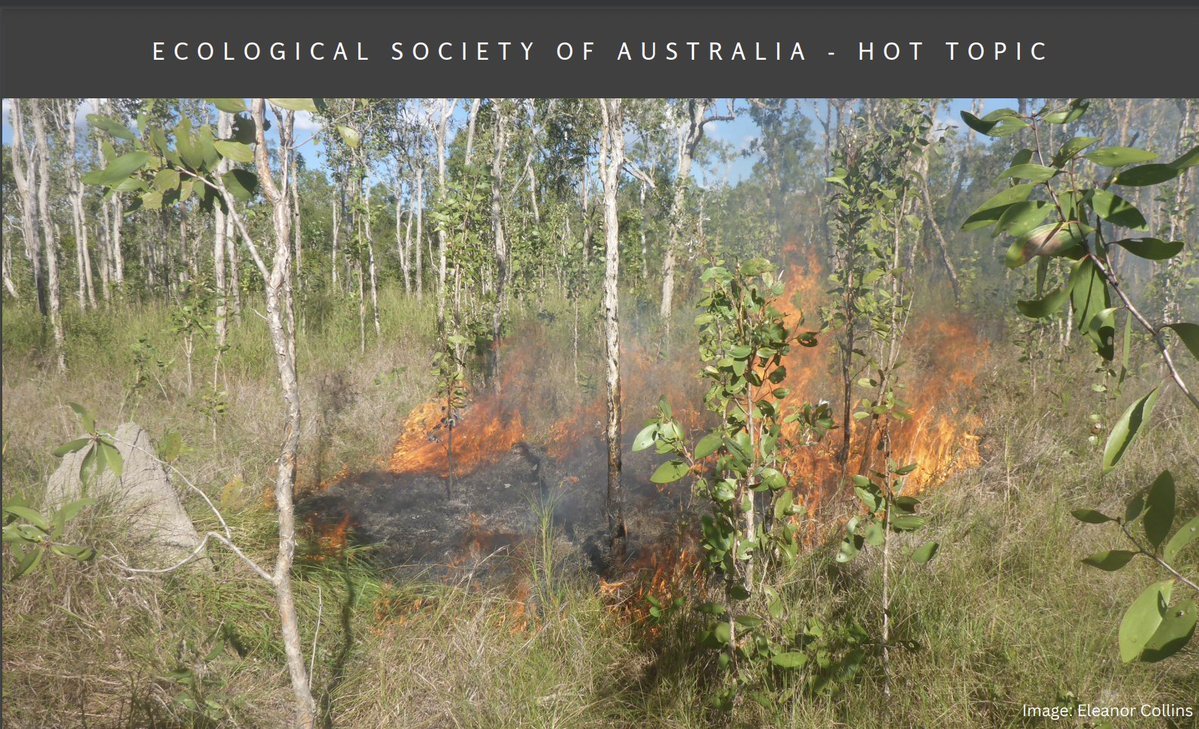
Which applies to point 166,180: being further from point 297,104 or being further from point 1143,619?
point 1143,619

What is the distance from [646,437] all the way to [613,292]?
2.03m

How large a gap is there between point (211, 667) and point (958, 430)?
15.1 ft

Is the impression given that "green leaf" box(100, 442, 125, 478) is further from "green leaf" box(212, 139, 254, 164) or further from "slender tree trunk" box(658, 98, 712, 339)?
"slender tree trunk" box(658, 98, 712, 339)

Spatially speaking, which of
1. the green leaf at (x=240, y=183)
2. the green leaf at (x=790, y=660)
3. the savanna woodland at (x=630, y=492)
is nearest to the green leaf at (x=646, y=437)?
Answer: the savanna woodland at (x=630, y=492)

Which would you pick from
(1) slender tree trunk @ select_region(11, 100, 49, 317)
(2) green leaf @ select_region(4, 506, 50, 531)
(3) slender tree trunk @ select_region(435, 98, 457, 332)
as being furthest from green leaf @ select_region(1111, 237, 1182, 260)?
(1) slender tree trunk @ select_region(11, 100, 49, 317)

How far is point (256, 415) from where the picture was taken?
545cm

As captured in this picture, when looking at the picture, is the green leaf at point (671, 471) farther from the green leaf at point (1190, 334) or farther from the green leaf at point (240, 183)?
the green leaf at point (240, 183)

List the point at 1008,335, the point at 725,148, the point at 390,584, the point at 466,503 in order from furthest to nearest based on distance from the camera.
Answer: the point at 725,148 < the point at 1008,335 < the point at 466,503 < the point at 390,584

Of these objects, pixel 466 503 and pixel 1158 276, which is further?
pixel 1158 276

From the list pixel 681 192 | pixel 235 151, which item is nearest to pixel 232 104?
pixel 235 151

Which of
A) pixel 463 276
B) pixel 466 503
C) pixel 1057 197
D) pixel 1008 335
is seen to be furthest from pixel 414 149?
pixel 1057 197

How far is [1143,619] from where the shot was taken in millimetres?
623

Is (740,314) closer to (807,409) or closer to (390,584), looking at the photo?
(807,409)

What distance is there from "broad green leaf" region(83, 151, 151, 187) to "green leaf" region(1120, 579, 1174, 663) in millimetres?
1552
